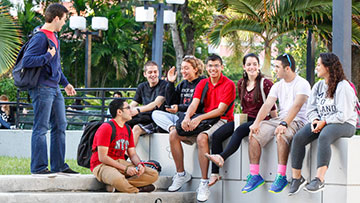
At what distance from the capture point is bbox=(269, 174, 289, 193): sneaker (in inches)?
299

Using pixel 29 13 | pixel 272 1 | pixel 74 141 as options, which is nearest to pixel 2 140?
pixel 74 141

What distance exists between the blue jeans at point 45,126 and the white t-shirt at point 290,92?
2.57m

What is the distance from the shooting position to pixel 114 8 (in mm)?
31062

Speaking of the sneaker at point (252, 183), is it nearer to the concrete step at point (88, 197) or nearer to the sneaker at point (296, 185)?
the sneaker at point (296, 185)

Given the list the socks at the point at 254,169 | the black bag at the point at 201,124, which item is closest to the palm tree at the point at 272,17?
the black bag at the point at 201,124

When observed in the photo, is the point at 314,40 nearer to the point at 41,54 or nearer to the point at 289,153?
the point at 289,153

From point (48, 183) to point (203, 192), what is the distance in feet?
6.20

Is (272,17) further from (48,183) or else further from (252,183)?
(48,183)

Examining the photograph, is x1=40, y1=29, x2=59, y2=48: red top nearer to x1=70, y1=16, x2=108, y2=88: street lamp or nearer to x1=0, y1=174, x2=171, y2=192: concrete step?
x1=0, y1=174, x2=171, y2=192: concrete step

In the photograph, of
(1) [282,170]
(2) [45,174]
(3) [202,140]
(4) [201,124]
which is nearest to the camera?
(1) [282,170]

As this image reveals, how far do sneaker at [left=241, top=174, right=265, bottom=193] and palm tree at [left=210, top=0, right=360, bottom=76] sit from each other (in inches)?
222

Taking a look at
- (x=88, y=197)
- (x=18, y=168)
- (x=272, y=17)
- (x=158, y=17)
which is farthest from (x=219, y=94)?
(x=158, y=17)

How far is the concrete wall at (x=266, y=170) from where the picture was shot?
7453 millimetres

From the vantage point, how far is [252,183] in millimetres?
7883
